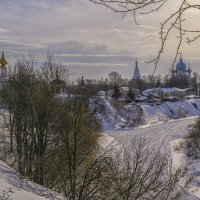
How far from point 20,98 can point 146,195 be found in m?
11.7

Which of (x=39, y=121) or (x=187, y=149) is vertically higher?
(x=39, y=121)

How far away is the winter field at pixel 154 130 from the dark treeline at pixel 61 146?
7.85ft

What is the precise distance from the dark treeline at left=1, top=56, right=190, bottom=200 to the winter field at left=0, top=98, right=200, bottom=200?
2391 mm

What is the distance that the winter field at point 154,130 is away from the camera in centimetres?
1794

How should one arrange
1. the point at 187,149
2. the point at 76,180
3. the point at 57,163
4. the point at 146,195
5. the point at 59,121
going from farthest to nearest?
the point at 187,149 < the point at 59,121 < the point at 57,163 < the point at 76,180 < the point at 146,195

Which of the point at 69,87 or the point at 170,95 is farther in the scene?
the point at 170,95

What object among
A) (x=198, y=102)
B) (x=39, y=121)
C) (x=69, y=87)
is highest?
(x=69, y=87)

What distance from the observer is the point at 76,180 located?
19.3 metres

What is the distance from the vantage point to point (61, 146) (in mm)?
23594

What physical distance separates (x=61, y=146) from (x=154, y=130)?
126 ft

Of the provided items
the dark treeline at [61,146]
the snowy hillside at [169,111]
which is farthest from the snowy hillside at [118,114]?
the dark treeline at [61,146]

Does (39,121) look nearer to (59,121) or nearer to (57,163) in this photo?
(59,121)

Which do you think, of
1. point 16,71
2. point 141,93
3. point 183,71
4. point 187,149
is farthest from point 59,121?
point 183,71

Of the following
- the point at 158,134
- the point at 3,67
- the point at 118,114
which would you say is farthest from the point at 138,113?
the point at 3,67
